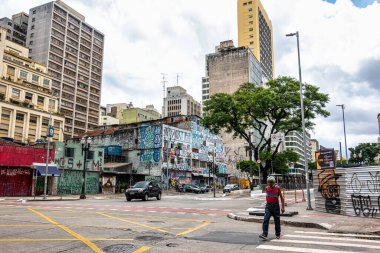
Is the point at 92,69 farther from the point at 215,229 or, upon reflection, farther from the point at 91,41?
the point at 215,229

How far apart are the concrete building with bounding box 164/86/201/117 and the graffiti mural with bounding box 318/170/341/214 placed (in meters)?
121

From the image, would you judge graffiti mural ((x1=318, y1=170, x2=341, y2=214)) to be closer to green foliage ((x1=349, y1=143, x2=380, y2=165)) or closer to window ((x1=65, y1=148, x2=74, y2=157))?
window ((x1=65, y1=148, x2=74, y2=157))

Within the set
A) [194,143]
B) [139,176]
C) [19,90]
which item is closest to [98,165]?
[139,176]

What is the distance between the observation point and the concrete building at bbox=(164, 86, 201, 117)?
453 ft

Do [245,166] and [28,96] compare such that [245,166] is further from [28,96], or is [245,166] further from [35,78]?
[35,78]

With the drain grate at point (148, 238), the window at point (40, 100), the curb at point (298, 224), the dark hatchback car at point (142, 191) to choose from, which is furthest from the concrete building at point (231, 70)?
the drain grate at point (148, 238)

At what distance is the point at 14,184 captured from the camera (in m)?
33.1

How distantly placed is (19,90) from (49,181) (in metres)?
33.2

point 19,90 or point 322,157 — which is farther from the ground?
point 19,90

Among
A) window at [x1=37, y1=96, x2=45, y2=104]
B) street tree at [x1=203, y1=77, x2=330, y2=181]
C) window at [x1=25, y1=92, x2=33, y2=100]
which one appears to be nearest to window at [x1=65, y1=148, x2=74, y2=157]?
street tree at [x1=203, y1=77, x2=330, y2=181]

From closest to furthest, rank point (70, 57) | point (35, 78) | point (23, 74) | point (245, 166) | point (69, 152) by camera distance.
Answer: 1. point (69, 152)
2. point (23, 74)
3. point (35, 78)
4. point (245, 166)
5. point (70, 57)

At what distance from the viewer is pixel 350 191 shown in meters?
13.7

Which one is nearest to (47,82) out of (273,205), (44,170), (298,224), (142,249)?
(44,170)

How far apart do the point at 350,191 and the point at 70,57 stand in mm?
99165
